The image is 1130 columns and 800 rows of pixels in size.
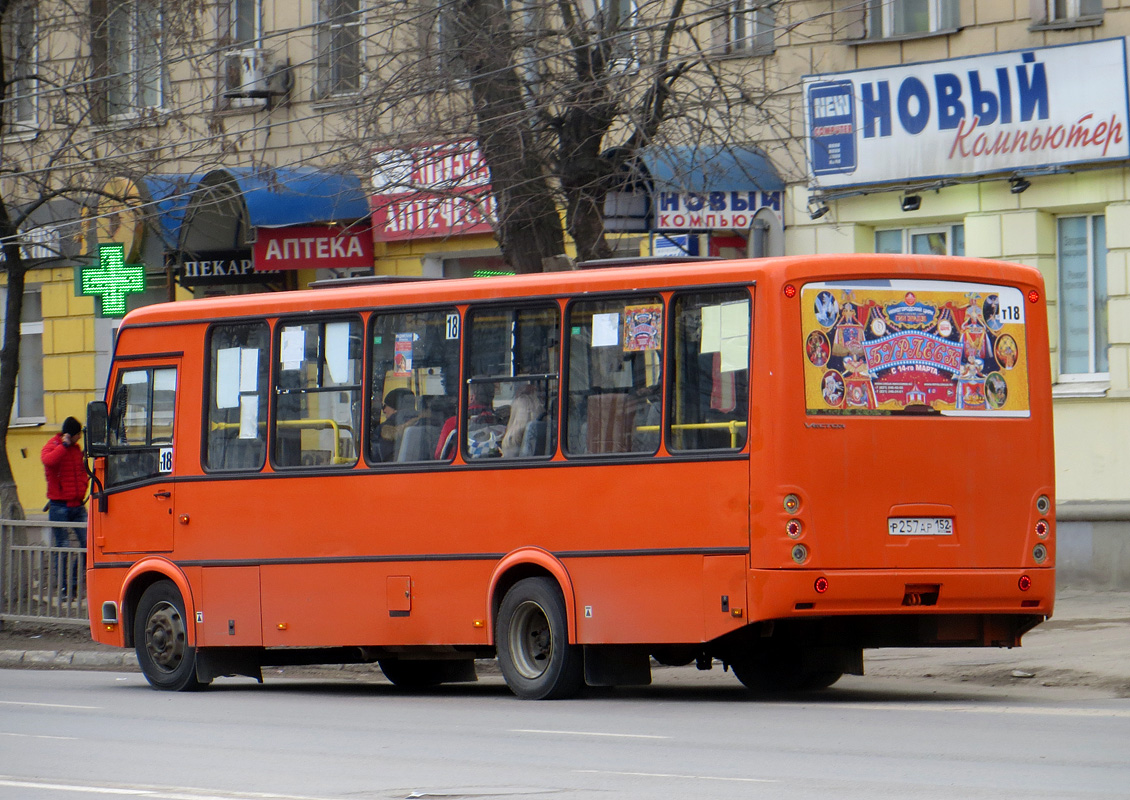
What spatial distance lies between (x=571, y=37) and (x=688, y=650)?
21.2ft

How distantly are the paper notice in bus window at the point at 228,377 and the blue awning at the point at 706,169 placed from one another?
435 cm

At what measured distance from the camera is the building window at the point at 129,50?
2262 cm

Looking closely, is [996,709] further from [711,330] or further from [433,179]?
[433,179]

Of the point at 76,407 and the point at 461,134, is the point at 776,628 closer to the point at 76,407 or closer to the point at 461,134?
the point at 461,134

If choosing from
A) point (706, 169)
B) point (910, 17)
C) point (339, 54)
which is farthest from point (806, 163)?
point (339, 54)

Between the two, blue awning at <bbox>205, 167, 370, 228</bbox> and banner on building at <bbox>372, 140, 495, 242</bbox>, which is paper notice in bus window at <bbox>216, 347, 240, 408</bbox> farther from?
blue awning at <bbox>205, 167, 370, 228</bbox>

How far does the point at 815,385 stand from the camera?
11.7 meters

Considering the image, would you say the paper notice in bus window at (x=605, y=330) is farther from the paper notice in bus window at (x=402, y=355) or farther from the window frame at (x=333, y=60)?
the window frame at (x=333, y=60)

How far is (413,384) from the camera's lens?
13.4 metres

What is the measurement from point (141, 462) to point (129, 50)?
960cm

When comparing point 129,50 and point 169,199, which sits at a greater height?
point 129,50

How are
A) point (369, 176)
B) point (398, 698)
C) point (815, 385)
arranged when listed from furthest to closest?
point (369, 176)
point (398, 698)
point (815, 385)

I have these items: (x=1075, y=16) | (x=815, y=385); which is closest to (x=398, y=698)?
(x=815, y=385)

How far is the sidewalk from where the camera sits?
1355 centimetres
